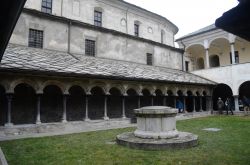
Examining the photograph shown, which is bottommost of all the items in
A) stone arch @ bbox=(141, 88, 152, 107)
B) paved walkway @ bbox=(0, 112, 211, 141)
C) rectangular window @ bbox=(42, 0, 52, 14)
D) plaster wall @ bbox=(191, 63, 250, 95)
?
paved walkway @ bbox=(0, 112, 211, 141)

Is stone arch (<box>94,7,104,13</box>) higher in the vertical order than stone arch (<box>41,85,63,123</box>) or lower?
higher

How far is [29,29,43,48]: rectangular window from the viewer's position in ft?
54.0

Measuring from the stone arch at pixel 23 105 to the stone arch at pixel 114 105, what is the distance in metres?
5.83

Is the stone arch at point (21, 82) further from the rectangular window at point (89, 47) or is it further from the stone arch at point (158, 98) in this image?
the stone arch at point (158, 98)

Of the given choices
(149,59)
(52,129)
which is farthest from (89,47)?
(52,129)

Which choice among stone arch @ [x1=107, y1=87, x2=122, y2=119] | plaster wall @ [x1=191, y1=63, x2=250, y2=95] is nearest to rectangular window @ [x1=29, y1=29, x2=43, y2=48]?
stone arch @ [x1=107, y1=87, x2=122, y2=119]

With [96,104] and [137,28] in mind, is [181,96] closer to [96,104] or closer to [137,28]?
[137,28]

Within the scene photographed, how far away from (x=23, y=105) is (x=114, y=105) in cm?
690

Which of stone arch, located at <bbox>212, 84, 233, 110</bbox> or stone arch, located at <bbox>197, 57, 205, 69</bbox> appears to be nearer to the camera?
stone arch, located at <bbox>212, 84, 233, 110</bbox>

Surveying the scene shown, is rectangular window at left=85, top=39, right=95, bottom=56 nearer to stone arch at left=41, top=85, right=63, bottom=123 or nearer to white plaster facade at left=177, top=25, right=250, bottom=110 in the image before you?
stone arch at left=41, top=85, right=63, bottom=123

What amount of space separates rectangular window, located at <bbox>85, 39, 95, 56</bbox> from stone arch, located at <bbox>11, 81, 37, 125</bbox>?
624cm

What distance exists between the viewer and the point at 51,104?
15328mm

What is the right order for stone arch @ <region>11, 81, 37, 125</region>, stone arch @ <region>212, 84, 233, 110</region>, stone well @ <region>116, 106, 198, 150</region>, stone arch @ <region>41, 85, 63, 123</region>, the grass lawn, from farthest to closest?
1. stone arch @ <region>212, 84, 233, 110</region>
2. stone arch @ <region>41, 85, 63, 123</region>
3. stone arch @ <region>11, 81, 37, 125</region>
4. stone well @ <region>116, 106, 198, 150</region>
5. the grass lawn

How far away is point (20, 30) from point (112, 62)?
23.5 feet
